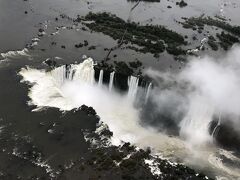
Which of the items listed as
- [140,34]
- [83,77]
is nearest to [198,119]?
[83,77]

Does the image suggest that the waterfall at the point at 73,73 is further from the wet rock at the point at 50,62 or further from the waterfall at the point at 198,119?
the waterfall at the point at 198,119

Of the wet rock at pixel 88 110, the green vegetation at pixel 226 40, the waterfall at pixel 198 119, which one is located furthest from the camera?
the green vegetation at pixel 226 40

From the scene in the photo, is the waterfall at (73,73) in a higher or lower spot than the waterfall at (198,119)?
higher

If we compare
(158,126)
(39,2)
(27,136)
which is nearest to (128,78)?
(158,126)

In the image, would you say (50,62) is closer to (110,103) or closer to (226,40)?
(110,103)

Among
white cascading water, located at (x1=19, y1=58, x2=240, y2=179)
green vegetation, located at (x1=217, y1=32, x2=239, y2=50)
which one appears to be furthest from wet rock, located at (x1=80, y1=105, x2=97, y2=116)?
green vegetation, located at (x1=217, y1=32, x2=239, y2=50)

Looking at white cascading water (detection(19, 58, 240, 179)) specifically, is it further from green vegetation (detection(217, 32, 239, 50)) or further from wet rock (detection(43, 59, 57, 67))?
green vegetation (detection(217, 32, 239, 50))

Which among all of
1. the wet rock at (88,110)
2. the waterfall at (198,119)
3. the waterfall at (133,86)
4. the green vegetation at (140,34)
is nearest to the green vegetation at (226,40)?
the green vegetation at (140,34)

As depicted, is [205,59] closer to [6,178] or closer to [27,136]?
[27,136]
